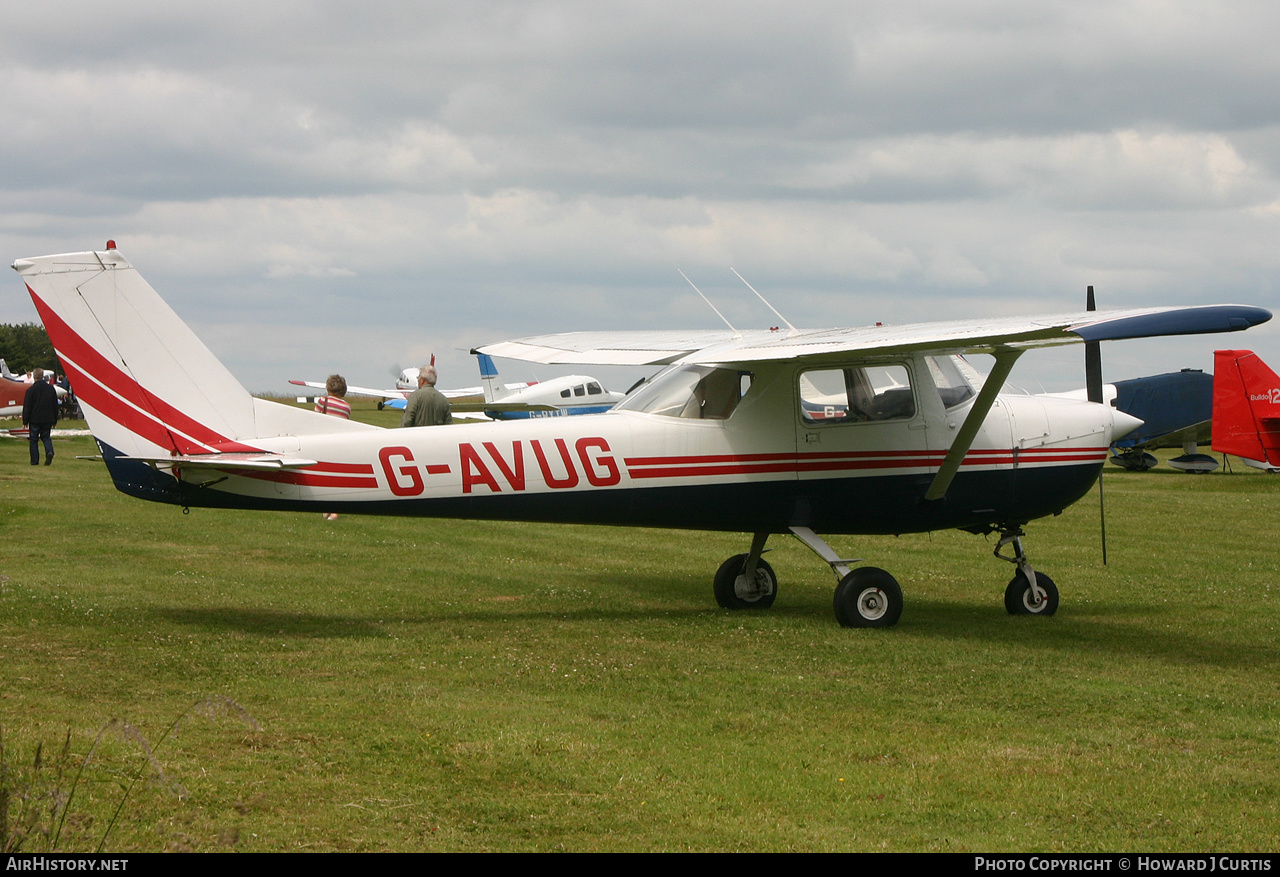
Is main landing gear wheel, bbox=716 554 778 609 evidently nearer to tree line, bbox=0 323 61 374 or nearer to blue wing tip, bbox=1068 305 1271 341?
blue wing tip, bbox=1068 305 1271 341

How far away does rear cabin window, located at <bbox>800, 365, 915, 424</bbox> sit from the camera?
10203 mm

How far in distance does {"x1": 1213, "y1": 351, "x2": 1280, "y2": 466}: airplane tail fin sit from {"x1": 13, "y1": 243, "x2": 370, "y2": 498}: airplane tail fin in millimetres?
20548

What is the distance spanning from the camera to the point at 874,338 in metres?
9.59

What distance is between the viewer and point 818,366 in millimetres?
→ 10102

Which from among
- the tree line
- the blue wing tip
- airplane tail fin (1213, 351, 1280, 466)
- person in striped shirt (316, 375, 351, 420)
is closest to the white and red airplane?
the blue wing tip

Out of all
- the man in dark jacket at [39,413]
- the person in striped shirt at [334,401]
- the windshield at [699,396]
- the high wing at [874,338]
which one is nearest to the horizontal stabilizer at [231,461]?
the windshield at [699,396]

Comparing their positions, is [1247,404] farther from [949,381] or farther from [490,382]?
[490,382]

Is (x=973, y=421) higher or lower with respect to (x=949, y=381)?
lower

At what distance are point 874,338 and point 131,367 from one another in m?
5.63

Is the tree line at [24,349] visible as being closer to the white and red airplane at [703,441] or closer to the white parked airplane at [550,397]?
the white parked airplane at [550,397]

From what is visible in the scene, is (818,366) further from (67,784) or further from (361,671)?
(67,784)

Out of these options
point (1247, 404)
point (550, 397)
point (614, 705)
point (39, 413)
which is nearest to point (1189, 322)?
point (614, 705)

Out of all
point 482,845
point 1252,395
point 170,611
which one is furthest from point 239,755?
point 1252,395

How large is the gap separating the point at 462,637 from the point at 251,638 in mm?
1538
